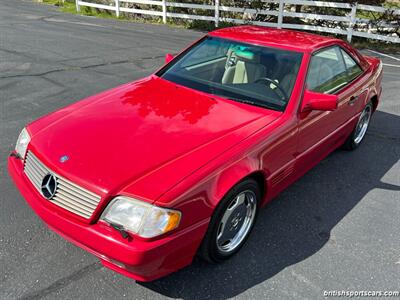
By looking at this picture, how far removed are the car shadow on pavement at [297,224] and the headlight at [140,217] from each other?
61 centimetres

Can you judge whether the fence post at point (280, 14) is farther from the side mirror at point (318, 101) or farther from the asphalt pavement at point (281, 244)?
the side mirror at point (318, 101)

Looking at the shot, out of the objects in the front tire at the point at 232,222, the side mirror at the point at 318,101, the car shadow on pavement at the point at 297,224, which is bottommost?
the car shadow on pavement at the point at 297,224

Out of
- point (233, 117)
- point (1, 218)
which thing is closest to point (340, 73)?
point (233, 117)

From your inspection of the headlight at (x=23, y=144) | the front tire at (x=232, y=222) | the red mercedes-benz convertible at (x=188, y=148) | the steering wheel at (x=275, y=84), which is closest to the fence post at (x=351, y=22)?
the red mercedes-benz convertible at (x=188, y=148)

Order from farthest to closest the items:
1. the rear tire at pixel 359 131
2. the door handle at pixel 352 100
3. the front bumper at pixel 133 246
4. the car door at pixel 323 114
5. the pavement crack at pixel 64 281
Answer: the rear tire at pixel 359 131 < the door handle at pixel 352 100 < the car door at pixel 323 114 < the pavement crack at pixel 64 281 < the front bumper at pixel 133 246

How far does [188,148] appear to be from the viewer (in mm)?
2684

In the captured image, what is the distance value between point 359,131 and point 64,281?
4.06m

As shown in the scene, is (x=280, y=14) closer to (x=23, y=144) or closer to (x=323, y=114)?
(x=323, y=114)

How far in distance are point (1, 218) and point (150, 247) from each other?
5.58 ft

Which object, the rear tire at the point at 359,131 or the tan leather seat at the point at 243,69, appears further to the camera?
the rear tire at the point at 359,131

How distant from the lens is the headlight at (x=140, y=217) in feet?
7.40

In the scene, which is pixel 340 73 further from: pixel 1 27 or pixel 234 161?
pixel 1 27

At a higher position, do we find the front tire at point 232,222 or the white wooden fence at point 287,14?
the white wooden fence at point 287,14

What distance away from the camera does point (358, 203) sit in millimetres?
3809
